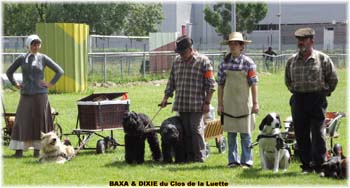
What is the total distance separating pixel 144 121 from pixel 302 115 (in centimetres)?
226

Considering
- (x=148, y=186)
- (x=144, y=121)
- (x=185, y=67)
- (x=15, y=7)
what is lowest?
(x=148, y=186)

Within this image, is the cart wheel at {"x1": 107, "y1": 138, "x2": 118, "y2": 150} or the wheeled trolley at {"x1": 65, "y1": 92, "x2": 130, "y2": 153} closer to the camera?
the wheeled trolley at {"x1": 65, "y1": 92, "x2": 130, "y2": 153}

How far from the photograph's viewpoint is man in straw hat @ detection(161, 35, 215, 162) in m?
9.27

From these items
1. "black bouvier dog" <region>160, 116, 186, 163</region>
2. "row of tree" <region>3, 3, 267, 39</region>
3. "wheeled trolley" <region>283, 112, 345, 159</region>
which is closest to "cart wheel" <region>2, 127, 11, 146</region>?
"black bouvier dog" <region>160, 116, 186, 163</region>

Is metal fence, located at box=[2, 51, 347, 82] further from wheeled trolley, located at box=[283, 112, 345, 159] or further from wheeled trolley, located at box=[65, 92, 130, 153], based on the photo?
wheeled trolley, located at box=[283, 112, 345, 159]

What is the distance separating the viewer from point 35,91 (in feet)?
32.9

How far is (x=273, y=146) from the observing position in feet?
28.1

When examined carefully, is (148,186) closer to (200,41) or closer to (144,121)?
(144,121)

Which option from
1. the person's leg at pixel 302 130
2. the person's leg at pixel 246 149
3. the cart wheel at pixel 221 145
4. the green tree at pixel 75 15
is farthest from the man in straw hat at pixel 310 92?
the green tree at pixel 75 15

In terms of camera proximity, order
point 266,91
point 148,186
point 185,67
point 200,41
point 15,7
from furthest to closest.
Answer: point 200,41 < point 15,7 < point 266,91 < point 185,67 < point 148,186

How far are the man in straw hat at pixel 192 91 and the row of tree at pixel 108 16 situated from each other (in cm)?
3208

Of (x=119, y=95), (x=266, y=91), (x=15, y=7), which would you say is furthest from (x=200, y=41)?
(x=119, y=95)

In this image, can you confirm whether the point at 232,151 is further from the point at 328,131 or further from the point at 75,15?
the point at 75,15

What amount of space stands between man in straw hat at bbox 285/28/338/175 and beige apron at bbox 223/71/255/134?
1.90 feet
